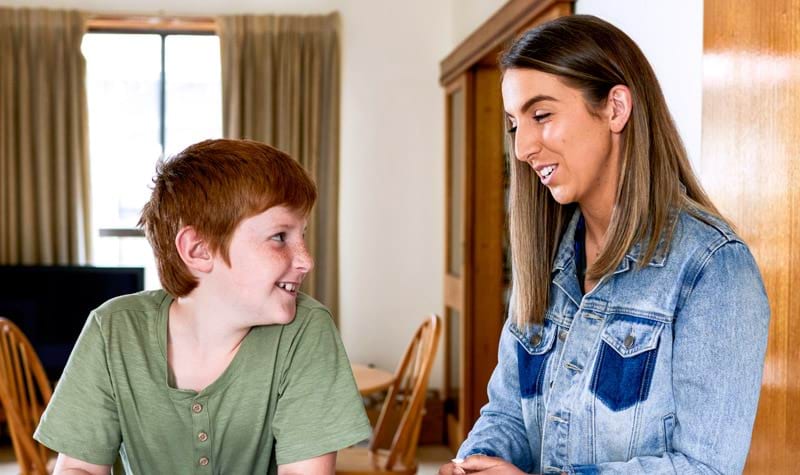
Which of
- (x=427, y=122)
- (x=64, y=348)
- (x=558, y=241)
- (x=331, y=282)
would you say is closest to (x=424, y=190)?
(x=427, y=122)

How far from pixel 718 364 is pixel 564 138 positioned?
0.38m

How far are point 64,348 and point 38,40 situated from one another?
71.3 inches

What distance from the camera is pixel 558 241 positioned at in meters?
1.52

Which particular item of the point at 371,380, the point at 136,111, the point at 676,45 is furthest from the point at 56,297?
the point at 676,45

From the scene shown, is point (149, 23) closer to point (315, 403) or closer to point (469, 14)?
point (469, 14)

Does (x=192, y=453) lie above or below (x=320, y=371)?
below

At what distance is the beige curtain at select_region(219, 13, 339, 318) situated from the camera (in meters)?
5.70

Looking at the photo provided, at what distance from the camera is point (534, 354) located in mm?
1464

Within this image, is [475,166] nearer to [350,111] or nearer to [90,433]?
[350,111]

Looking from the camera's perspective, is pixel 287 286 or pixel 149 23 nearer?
pixel 287 286

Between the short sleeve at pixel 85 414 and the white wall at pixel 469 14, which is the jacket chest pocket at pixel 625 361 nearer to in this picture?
the short sleeve at pixel 85 414

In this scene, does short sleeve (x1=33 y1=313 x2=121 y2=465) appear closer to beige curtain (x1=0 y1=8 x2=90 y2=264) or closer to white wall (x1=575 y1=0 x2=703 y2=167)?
white wall (x1=575 y1=0 x2=703 y2=167)

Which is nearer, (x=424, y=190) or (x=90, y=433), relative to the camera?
(x=90, y=433)

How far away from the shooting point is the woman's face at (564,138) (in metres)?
1.35
